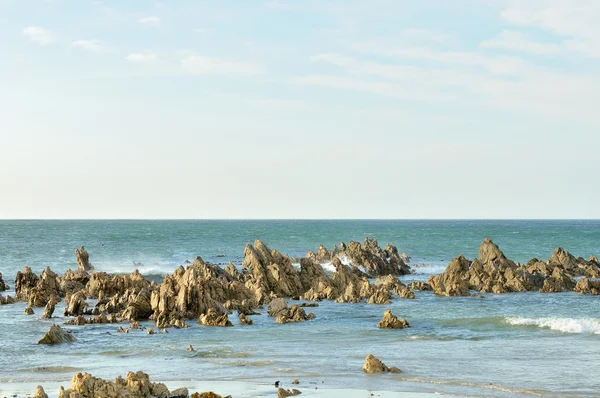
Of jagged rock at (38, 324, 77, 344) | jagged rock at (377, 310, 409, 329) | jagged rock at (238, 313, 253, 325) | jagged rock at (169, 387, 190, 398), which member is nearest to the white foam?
jagged rock at (377, 310, 409, 329)

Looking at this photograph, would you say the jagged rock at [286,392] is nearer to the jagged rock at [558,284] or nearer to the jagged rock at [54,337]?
the jagged rock at [54,337]

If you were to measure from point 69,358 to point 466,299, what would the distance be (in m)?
30.4

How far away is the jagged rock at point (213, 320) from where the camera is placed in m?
39.5

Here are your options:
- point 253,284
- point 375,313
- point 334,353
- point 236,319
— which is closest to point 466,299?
point 375,313

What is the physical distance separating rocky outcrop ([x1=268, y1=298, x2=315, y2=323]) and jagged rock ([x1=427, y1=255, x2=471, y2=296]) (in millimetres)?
16009

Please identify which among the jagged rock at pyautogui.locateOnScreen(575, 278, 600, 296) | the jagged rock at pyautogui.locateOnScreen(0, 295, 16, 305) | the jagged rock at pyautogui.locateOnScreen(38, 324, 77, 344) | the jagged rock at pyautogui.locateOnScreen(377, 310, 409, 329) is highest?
the jagged rock at pyautogui.locateOnScreen(575, 278, 600, 296)

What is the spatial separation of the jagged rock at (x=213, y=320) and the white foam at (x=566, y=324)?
15516 mm

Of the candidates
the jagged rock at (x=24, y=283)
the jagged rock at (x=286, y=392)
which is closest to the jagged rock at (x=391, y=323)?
the jagged rock at (x=286, y=392)

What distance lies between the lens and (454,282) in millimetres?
56250

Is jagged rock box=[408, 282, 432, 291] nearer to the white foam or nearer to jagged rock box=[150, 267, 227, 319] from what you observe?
the white foam

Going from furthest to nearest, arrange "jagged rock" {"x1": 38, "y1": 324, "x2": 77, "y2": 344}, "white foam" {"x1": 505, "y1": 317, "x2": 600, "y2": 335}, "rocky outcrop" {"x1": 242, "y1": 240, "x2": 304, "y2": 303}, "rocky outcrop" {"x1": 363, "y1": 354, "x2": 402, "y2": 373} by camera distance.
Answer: "rocky outcrop" {"x1": 242, "y1": 240, "x2": 304, "y2": 303} → "white foam" {"x1": 505, "y1": 317, "x2": 600, "y2": 335} → "jagged rock" {"x1": 38, "y1": 324, "x2": 77, "y2": 344} → "rocky outcrop" {"x1": 363, "y1": 354, "x2": 402, "y2": 373}

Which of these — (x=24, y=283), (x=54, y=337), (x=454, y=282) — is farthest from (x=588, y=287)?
(x=24, y=283)

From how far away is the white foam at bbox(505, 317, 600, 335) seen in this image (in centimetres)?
3694

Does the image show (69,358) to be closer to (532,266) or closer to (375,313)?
(375,313)
